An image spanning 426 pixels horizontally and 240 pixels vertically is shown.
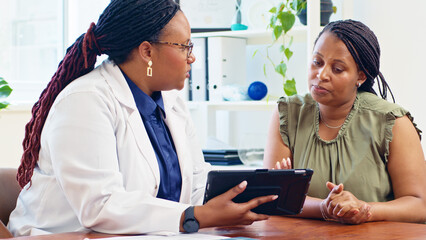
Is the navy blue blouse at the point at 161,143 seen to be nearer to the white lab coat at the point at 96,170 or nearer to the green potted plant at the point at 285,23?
the white lab coat at the point at 96,170

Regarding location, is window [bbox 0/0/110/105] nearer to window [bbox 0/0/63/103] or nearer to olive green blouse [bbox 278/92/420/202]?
window [bbox 0/0/63/103]

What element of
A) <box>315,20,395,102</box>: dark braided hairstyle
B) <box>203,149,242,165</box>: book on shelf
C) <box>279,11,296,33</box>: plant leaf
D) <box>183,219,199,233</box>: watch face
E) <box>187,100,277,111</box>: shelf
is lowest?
<box>183,219,199,233</box>: watch face

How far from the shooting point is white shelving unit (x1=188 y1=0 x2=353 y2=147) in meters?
3.31

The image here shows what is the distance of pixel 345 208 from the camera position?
1653 mm

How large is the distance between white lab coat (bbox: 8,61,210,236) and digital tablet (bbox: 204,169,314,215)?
0.40 ft

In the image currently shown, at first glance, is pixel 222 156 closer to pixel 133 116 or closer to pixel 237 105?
pixel 237 105

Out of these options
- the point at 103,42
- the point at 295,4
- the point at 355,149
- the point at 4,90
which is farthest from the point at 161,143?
the point at 295,4

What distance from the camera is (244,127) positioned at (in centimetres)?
388

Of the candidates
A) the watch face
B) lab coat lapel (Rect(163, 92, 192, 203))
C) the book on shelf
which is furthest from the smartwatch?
the book on shelf

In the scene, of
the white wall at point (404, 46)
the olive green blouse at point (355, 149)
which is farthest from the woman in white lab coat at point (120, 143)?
the white wall at point (404, 46)

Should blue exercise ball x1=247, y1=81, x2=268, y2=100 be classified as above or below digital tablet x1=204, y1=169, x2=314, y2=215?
above

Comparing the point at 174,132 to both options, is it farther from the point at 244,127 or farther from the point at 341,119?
the point at 244,127

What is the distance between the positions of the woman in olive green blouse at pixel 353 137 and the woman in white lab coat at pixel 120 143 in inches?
16.3

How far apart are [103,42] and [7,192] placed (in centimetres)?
56
